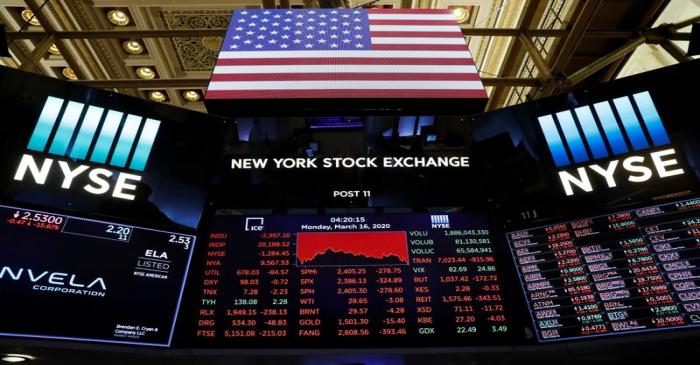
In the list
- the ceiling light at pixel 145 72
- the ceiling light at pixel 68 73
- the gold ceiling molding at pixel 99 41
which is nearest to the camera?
the gold ceiling molding at pixel 99 41

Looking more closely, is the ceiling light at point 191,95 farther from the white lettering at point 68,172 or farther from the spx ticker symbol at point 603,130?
the spx ticker symbol at point 603,130

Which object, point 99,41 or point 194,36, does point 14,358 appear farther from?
point 99,41

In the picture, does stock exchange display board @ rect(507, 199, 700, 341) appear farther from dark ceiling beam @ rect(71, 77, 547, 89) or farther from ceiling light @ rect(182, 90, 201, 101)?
ceiling light @ rect(182, 90, 201, 101)

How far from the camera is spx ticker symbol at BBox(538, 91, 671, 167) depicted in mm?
3773

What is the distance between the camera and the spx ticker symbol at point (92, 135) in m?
3.70

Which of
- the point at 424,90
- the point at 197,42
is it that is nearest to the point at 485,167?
the point at 424,90

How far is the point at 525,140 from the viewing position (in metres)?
4.09

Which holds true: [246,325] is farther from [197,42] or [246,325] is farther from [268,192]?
[197,42]

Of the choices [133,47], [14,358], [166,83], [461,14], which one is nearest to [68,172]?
[14,358]

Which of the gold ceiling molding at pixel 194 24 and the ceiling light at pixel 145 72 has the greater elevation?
the gold ceiling molding at pixel 194 24

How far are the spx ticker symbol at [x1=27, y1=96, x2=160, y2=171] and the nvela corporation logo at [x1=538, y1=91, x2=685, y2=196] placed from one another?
3740mm

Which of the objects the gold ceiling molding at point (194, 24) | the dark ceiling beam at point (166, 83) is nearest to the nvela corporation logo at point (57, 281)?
the dark ceiling beam at point (166, 83)

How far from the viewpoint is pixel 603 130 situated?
3893 millimetres

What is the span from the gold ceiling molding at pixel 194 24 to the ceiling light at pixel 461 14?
14.3 feet
